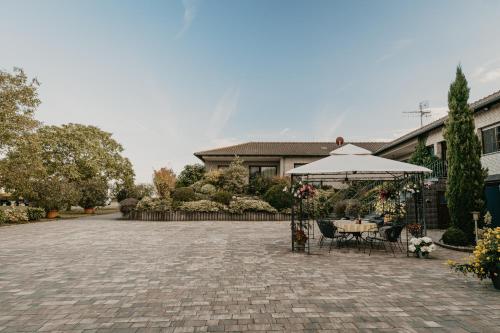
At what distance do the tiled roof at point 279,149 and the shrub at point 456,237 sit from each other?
17013mm

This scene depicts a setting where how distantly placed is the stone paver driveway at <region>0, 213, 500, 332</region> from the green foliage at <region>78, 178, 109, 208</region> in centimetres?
1830

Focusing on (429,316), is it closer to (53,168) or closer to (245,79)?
(245,79)

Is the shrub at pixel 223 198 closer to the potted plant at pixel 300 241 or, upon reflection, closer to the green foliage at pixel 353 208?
the green foliage at pixel 353 208

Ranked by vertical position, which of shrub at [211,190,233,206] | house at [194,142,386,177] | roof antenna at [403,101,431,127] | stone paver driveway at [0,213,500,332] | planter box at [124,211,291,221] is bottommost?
stone paver driveway at [0,213,500,332]

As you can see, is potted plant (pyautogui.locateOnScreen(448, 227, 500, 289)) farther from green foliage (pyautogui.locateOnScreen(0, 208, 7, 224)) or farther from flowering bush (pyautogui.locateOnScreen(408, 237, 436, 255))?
green foliage (pyautogui.locateOnScreen(0, 208, 7, 224))

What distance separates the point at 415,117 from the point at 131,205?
968 inches

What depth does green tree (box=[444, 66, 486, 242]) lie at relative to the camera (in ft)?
29.1

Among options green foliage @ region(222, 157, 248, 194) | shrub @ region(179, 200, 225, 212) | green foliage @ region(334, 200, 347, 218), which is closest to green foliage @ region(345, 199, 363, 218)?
green foliage @ region(334, 200, 347, 218)

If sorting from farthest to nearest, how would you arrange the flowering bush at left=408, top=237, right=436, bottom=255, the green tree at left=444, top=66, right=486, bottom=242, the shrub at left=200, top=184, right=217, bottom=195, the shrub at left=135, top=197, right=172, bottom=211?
the shrub at left=200, top=184, right=217, bottom=195, the shrub at left=135, top=197, right=172, bottom=211, the green tree at left=444, top=66, right=486, bottom=242, the flowering bush at left=408, top=237, right=436, bottom=255

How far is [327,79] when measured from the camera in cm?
1817

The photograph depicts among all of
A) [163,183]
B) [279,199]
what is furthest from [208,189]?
[279,199]

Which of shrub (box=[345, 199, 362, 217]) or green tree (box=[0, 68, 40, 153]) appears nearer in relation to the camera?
green tree (box=[0, 68, 40, 153])

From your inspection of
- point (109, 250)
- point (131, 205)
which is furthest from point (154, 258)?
point (131, 205)

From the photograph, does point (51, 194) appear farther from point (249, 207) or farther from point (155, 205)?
point (249, 207)
